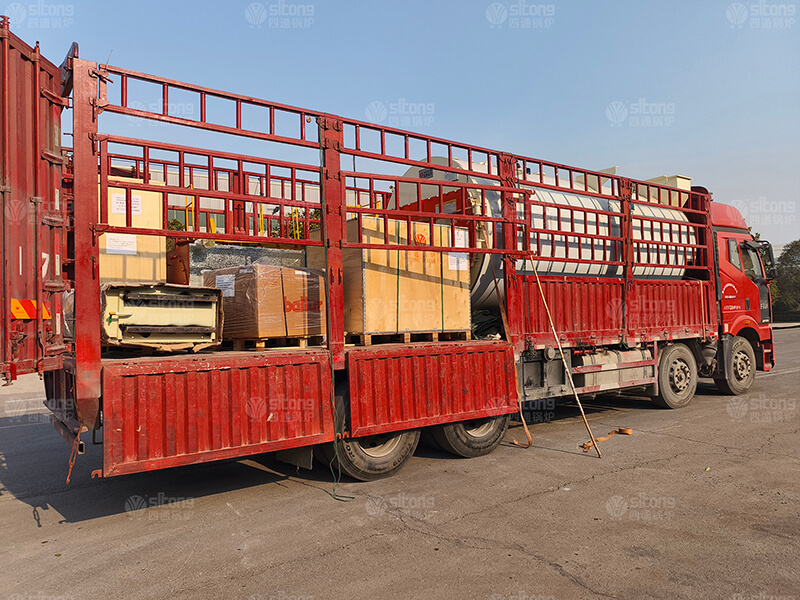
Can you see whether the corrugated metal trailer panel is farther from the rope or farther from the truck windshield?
the truck windshield

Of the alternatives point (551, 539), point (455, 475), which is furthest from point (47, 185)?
point (551, 539)

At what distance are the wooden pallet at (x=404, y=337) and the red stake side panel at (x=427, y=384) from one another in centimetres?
17

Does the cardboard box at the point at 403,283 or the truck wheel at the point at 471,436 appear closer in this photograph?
the cardboard box at the point at 403,283

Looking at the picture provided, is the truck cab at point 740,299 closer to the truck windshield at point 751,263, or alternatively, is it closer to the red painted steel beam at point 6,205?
the truck windshield at point 751,263

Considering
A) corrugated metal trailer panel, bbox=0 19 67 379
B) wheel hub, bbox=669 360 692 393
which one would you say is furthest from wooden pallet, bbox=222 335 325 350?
wheel hub, bbox=669 360 692 393

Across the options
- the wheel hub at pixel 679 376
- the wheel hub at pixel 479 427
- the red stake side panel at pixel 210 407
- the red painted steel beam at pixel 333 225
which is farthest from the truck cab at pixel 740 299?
the red stake side panel at pixel 210 407

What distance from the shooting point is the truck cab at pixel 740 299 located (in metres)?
10.8

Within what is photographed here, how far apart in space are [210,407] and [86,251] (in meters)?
1.58

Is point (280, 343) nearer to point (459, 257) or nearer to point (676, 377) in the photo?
point (459, 257)

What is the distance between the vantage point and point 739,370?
11.1 meters

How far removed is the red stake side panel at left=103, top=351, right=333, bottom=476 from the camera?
444cm

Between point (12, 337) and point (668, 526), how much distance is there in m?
5.54

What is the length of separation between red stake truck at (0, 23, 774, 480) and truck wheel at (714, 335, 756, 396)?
2568 millimetres

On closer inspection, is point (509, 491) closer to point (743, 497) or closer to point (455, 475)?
point (455, 475)
